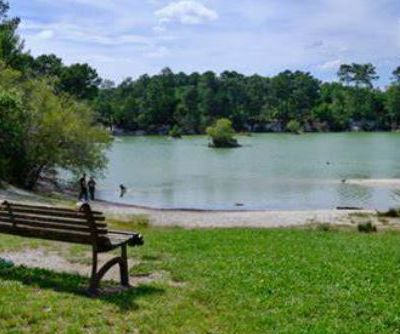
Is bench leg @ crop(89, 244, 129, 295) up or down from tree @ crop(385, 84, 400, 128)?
down

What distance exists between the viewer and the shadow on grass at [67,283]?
27.5ft

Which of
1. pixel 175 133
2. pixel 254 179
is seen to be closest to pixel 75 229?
pixel 254 179

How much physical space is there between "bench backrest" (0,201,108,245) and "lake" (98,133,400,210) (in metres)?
30.8

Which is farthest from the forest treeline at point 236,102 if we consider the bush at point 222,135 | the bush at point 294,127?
the bush at point 222,135

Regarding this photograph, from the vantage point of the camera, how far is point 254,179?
5934 centimetres

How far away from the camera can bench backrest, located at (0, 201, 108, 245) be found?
8.87 meters

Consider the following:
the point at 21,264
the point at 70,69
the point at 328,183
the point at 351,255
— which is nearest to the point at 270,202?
the point at 328,183

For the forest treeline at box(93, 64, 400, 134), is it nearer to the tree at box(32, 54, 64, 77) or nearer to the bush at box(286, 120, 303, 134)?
the bush at box(286, 120, 303, 134)

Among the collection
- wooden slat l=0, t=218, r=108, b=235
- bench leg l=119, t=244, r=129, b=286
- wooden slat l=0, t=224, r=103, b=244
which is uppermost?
wooden slat l=0, t=218, r=108, b=235

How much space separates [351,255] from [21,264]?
6443 mm

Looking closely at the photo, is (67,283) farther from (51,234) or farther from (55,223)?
(55,223)

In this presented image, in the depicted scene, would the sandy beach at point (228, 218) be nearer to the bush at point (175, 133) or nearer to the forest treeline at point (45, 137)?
the forest treeline at point (45, 137)

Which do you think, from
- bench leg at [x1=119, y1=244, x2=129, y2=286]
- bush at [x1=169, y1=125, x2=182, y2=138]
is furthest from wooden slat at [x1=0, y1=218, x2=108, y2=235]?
bush at [x1=169, y1=125, x2=182, y2=138]

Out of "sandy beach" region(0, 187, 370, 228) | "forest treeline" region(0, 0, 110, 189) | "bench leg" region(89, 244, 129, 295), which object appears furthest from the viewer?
"forest treeline" region(0, 0, 110, 189)
